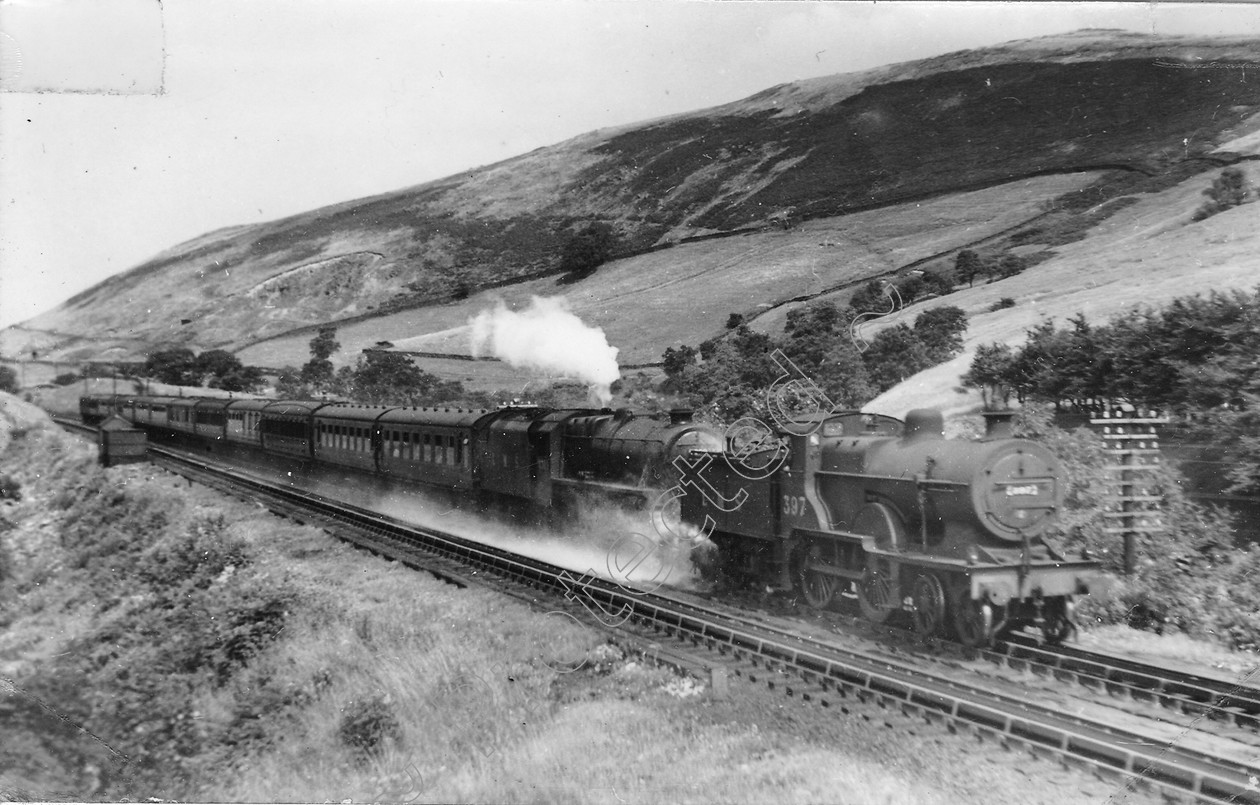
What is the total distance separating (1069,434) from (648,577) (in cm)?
542

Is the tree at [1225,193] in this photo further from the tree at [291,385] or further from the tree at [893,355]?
the tree at [291,385]

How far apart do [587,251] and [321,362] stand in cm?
503

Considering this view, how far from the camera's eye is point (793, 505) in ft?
30.2

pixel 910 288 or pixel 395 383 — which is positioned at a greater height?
pixel 910 288

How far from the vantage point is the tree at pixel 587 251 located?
10125 mm

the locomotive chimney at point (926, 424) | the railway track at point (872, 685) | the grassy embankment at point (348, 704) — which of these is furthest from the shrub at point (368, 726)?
the locomotive chimney at point (926, 424)

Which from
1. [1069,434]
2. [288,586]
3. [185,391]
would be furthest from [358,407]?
[1069,434]

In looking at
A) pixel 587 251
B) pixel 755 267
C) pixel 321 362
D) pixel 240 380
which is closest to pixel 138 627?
pixel 321 362

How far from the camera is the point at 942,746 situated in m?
Answer: 6.00

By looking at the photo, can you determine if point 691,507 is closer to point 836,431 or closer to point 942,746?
point 836,431

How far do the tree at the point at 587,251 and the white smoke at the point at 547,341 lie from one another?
386mm

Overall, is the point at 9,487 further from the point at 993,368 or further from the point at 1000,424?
the point at 993,368

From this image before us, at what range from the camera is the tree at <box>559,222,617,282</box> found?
10125 millimetres

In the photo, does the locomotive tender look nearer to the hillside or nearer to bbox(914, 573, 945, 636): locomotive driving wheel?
bbox(914, 573, 945, 636): locomotive driving wheel
